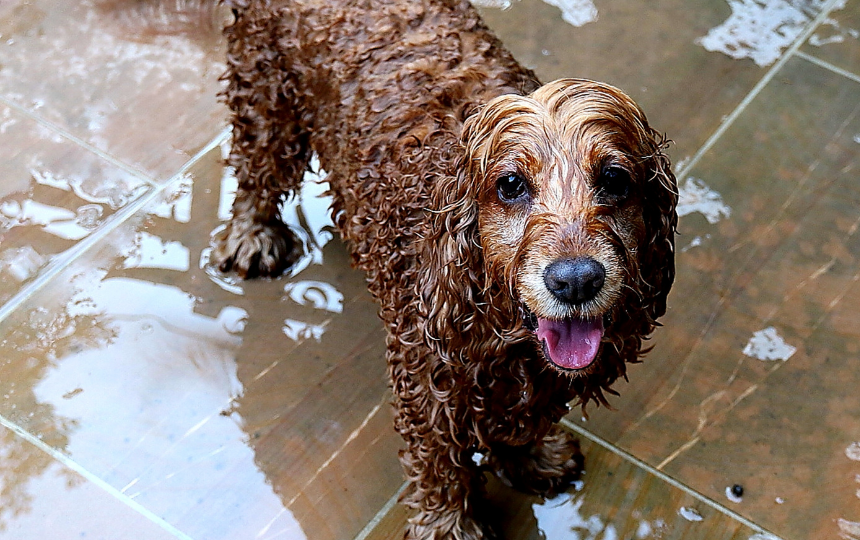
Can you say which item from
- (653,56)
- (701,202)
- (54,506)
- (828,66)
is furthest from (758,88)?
(54,506)

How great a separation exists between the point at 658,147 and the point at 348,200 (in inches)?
43.7

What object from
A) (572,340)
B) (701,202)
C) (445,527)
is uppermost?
(572,340)

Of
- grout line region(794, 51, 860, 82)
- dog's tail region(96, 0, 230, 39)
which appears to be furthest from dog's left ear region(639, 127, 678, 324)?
dog's tail region(96, 0, 230, 39)

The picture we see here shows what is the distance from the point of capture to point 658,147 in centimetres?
213

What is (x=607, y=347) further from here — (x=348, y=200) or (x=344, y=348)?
(x=344, y=348)

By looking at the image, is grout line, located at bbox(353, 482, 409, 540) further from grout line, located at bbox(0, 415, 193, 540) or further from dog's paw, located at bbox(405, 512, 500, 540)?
grout line, located at bbox(0, 415, 193, 540)

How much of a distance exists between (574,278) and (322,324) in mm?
1686

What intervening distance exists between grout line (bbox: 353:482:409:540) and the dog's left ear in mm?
1167

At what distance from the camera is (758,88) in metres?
4.25

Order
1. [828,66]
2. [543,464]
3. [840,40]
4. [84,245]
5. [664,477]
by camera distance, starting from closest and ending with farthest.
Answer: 1. [543,464]
2. [664,477]
3. [84,245]
4. [828,66]
5. [840,40]

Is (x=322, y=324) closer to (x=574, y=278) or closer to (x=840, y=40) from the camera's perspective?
(x=574, y=278)

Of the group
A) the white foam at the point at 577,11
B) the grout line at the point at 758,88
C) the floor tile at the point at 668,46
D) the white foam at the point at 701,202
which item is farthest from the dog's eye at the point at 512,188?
the white foam at the point at 577,11

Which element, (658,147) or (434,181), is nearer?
(658,147)

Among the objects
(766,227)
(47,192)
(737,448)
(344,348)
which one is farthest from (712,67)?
(47,192)
